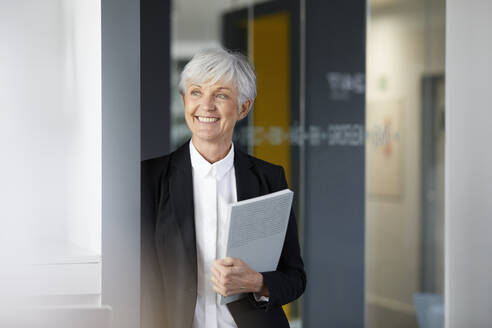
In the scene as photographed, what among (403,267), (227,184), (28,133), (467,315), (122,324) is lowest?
(403,267)

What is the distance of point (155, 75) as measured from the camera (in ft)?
11.3

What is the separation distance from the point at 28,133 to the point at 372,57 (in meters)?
3.91

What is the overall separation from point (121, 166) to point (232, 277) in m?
0.49

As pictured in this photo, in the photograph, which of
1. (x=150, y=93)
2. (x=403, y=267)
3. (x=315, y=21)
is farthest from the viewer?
(x=403, y=267)

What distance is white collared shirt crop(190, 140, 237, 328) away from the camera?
1.82 metres

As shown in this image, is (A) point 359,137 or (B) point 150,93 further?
(A) point 359,137

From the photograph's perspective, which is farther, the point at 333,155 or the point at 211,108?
the point at 333,155

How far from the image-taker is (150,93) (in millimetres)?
3068

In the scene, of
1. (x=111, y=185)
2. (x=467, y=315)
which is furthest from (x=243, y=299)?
(x=467, y=315)

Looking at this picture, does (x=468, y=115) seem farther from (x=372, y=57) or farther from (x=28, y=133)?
(x=372, y=57)

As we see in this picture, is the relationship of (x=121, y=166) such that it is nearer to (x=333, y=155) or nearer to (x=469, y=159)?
(x=469, y=159)

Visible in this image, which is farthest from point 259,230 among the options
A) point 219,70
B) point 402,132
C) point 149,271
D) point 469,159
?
point 402,132

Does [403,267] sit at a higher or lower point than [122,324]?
lower

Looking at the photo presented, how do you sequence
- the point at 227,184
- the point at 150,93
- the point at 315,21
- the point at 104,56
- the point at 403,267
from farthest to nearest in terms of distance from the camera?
the point at 403,267
the point at 315,21
the point at 150,93
the point at 227,184
the point at 104,56
